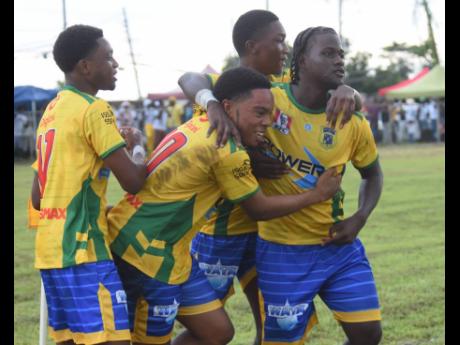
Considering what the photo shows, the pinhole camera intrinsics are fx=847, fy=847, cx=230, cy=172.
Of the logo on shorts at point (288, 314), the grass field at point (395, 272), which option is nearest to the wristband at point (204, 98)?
the logo on shorts at point (288, 314)

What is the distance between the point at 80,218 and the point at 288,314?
4.74 ft

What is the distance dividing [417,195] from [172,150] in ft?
39.9

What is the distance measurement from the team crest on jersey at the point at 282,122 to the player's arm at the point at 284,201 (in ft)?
1.30

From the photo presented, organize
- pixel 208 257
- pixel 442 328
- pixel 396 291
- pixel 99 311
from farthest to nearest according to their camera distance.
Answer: pixel 396 291 → pixel 442 328 → pixel 208 257 → pixel 99 311

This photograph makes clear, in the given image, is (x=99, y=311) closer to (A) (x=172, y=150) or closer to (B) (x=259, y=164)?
(A) (x=172, y=150)

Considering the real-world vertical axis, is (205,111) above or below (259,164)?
above

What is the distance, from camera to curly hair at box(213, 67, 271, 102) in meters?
4.54

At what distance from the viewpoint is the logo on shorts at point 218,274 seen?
5.38 metres

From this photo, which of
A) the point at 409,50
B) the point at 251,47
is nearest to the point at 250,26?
the point at 251,47

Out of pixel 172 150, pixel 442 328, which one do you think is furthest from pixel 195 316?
pixel 442 328

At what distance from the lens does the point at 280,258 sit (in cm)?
501

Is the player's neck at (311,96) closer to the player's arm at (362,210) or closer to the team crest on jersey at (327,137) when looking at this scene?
the team crest on jersey at (327,137)

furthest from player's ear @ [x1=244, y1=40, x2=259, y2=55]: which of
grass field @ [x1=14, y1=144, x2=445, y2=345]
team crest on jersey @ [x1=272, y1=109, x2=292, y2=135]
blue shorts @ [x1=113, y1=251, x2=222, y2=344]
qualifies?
grass field @ [x1=14, y1=144, x2=445, y2=345]

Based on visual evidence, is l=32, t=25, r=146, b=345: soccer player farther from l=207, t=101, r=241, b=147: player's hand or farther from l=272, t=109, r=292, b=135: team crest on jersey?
l=272, t=109, r=292, b=135: team crest on jersey
